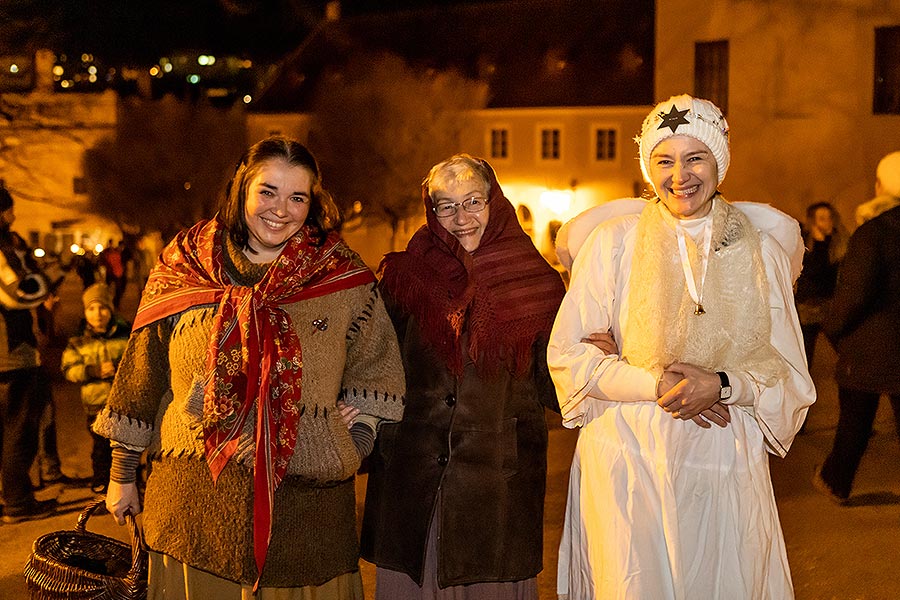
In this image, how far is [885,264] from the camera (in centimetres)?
691

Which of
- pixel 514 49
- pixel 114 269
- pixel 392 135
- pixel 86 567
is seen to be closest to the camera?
pixel 86 567

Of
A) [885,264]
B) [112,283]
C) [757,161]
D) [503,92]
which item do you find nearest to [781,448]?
[885,264]

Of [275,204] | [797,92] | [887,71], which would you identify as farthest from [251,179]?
[797,92]

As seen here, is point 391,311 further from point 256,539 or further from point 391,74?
point 391,74

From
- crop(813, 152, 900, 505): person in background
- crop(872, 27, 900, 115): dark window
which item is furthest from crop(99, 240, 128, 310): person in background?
crop(813, 152, 900, 505): person in background

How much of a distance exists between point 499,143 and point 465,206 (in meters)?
34.8

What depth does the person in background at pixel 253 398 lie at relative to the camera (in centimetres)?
367

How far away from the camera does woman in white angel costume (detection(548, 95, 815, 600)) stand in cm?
377

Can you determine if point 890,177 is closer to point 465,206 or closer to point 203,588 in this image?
point 465,206

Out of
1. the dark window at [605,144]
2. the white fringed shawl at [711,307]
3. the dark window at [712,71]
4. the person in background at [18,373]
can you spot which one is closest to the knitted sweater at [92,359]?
the person in background at [18,373]

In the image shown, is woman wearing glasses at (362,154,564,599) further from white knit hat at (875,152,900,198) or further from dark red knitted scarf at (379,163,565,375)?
white knit hat at (875,152,900,198)

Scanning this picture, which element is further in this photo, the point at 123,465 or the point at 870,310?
the point at 870,310

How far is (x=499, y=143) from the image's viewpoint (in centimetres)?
3869

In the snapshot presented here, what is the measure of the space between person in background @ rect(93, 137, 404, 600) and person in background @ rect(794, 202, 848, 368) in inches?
213
